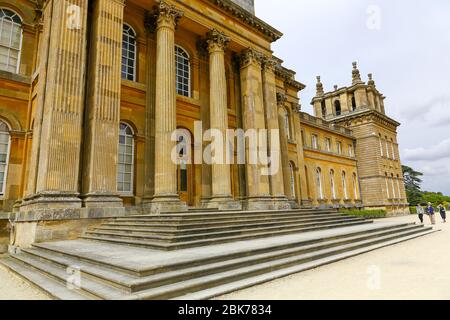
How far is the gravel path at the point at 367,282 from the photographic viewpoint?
4352mm

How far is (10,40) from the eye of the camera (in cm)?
1172

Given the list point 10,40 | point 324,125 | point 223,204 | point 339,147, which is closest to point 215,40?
point 223,204

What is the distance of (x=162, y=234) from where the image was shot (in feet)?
23.9

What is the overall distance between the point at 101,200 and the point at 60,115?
121 inches

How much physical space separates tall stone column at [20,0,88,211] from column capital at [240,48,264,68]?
889cm

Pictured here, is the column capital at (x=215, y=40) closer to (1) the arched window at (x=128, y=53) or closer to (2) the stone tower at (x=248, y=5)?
(1) the arched window at (x=128, y=53)

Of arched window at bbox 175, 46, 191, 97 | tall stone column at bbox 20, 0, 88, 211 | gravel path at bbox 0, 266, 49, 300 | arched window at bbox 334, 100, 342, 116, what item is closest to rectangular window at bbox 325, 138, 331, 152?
arched window at bbox 334, 100, 342, 116

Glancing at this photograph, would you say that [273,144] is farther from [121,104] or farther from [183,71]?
[121,104]

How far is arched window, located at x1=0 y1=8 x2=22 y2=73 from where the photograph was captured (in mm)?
11500

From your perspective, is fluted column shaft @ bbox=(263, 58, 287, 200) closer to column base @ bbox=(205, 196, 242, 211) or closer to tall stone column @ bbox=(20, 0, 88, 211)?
column base @ bbox=(205, 196, 242, 211)

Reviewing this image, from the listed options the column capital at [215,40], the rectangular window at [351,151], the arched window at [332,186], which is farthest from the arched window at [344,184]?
the column capital at [215,40]

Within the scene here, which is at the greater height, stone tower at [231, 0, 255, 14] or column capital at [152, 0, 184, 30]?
stone tower at [231, 0, 255, 14]

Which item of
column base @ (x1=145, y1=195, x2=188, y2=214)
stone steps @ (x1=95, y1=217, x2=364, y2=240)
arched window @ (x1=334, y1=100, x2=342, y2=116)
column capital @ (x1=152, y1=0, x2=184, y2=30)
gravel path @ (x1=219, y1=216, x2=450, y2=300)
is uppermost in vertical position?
arched window @ (x1=334, y1=100, x2=342, y2=116)
